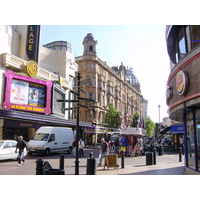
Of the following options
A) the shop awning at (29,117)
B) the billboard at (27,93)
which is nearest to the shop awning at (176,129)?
the shop awning at (29,117)

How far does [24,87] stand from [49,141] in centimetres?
997

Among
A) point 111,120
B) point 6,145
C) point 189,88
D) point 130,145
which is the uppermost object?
point 111,120

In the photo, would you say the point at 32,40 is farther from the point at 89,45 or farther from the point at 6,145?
the point at 89,45

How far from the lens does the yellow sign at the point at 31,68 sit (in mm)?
26362

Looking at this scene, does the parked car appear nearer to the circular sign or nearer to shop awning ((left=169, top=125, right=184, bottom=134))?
the circular sign

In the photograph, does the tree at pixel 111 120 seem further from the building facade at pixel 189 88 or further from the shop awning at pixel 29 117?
the building facade at pixel 189 88

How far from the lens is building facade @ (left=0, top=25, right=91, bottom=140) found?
938 inches

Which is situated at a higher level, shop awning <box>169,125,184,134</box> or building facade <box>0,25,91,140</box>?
building facade <box>0,25,91,140</box>

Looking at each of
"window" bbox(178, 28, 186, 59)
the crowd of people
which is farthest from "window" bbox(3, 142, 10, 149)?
"window" bbox(178, 28, 186, 59)

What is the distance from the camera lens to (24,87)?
25969mm

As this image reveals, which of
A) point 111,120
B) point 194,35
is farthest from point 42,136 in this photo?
point 111,120

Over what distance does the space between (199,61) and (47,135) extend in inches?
549

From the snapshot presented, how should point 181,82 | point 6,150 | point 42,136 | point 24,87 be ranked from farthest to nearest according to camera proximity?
point 24,87, point 42,136, point 6,150, point 181,82

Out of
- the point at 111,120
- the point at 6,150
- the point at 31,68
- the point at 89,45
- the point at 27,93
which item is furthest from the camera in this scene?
the point at 89,45
